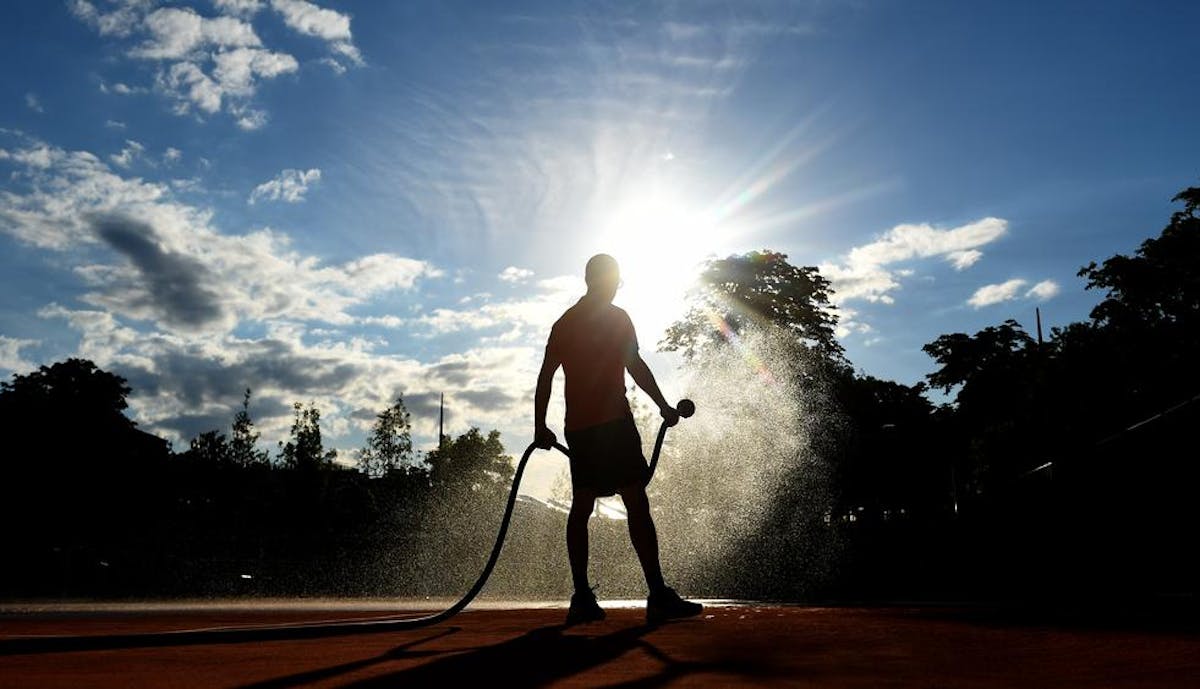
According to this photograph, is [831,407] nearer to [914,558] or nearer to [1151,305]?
[1151,305]

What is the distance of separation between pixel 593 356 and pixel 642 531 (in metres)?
1.03

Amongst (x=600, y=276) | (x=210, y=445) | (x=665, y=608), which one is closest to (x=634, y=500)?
(x=665, y=608)

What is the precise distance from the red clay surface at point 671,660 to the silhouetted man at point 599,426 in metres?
A: 0.52

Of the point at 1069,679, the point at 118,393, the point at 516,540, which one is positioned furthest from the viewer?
the point at 118,393

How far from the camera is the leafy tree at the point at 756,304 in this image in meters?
33.2

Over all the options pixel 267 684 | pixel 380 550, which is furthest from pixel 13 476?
pixel 267 684

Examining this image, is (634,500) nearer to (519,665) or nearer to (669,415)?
(669,415)

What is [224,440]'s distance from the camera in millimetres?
59781

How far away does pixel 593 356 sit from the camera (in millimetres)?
5641

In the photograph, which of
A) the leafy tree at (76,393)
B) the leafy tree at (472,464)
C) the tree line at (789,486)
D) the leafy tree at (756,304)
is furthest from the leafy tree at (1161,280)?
the leafy tree at (76,393)

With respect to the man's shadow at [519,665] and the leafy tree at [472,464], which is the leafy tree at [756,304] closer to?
the leafy tree at [472,464]

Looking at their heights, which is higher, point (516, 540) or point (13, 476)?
point (13, 476)

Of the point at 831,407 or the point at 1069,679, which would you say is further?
the point at 831,407

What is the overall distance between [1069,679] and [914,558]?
16.9 meters
